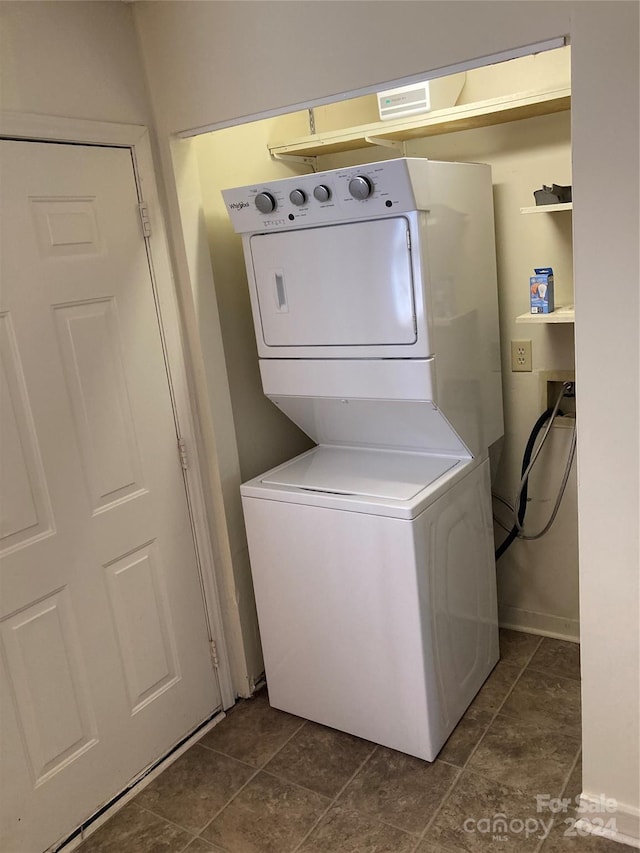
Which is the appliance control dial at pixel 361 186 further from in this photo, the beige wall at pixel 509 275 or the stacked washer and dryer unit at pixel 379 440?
the beige wall at pixel 509 275

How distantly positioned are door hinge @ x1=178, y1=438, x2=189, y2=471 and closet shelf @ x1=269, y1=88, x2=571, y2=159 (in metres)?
1.07

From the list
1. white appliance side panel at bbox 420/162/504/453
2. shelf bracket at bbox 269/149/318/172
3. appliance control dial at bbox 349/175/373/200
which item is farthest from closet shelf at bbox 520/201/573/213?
shelf bracket at bbox 269/149/318/172

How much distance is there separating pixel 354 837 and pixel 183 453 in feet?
3.90

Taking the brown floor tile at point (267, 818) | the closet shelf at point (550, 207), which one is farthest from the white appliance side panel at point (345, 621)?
the closet shelf at point (550, 207)

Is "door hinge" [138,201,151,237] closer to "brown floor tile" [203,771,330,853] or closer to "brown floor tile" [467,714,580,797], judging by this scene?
"brown floor tile" [203,771,330,853]

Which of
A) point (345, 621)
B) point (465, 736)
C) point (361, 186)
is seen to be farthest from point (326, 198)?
point (465, 736)

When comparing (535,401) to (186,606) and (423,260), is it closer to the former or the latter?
(423,260)

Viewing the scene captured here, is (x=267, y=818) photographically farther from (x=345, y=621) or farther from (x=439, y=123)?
(x=439, y=123)

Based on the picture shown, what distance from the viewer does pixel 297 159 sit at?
249 centimetres

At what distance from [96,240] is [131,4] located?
0.67 metres

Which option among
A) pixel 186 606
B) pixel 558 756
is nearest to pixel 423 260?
pixel 186 606

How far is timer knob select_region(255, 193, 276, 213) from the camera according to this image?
1.91 metres

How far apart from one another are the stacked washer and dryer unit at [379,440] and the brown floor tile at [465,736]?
36 mm

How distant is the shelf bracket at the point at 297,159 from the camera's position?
7.85 feet
